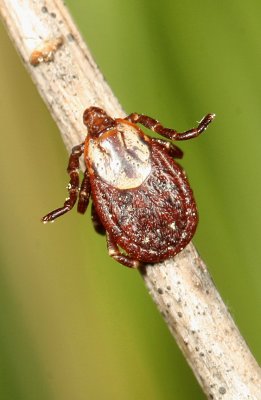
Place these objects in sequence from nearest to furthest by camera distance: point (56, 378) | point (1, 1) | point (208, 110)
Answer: point (1, 1), point (56, 378), point (208, 110)

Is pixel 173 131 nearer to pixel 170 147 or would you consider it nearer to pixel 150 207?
pixel 170 147

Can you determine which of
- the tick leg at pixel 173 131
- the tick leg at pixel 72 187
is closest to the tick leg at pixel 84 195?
the tick leg at pixel 72 187

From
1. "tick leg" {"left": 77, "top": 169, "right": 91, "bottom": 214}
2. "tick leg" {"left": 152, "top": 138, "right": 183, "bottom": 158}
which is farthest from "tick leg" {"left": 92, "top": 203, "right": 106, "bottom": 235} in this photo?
"tick leg" {"left": 152, "top": 138, "right": 183, "bottom": 158}

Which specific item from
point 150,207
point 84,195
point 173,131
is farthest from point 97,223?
point 173,131

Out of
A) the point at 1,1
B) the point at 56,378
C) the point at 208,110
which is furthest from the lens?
the point at 208,110

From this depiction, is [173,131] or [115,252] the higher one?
[173,131]

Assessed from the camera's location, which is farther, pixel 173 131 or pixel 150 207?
pixel 173 131

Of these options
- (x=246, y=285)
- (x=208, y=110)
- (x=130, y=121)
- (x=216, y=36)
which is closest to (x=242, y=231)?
(x=246, y=285)

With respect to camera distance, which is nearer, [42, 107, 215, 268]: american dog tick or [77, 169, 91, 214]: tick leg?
[42, 107, 215, 268]: american dog tick

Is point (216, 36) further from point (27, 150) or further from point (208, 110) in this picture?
point (27, 150)

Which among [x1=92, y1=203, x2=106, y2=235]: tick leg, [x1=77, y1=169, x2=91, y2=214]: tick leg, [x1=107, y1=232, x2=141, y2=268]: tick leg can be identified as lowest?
[x1=107, y1=232, x2=141, y2=268]: tick leg

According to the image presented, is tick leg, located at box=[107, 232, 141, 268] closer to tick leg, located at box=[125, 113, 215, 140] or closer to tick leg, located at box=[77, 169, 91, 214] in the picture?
tick leg, located at box=[77, 169, 91, 214]
